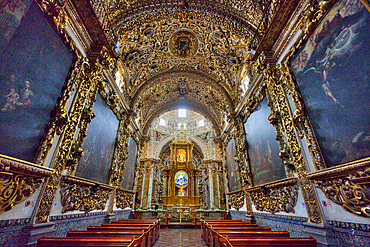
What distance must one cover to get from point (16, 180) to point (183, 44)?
332 inches

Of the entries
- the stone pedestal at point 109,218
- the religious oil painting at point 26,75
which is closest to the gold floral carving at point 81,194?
the stone pedestal at point 109,218

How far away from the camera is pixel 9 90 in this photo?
290cm

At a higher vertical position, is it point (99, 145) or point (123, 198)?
point (99, 145)

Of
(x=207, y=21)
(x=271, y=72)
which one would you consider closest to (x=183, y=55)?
(x=207, y=21)

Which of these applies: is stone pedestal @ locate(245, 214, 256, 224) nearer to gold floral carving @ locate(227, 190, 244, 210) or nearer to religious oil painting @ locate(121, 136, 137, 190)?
gold floral carving @ locate(227, 190, 244, 210)

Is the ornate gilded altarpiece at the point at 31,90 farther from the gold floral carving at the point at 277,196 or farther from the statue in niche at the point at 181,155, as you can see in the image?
the statue in niche at the point at 181,155

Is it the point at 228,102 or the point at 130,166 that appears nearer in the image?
the point at 228,102

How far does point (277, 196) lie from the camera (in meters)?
5.20

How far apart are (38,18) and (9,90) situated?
1817mm

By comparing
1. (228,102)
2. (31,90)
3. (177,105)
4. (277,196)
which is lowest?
(277,196)

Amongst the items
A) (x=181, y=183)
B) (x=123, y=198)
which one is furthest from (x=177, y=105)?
(x=181, y=183)

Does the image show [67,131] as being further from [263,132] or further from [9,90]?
[263,132]

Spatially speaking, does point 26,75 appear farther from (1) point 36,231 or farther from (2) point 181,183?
→ (2) point 181,183

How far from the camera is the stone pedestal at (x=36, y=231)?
3246 mm
